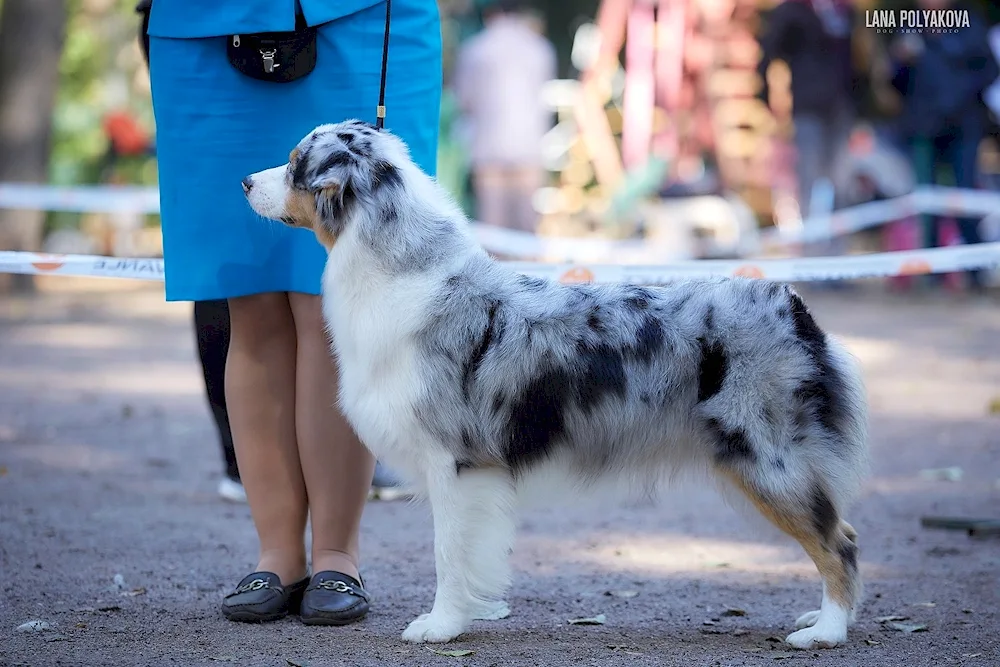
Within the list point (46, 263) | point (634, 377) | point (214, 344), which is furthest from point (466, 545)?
point (46, 263)

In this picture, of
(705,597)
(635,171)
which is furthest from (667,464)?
(635,171)

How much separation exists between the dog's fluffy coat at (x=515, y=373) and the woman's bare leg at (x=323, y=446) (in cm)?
34

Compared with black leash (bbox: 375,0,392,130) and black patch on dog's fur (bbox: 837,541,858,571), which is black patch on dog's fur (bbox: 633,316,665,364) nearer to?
black patch on dog's fur (bbox: 837,541,858,571)

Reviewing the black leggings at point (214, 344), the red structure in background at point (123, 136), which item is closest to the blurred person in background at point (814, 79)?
the red structure in background at point (123, 136)

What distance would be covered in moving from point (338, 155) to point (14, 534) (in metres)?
2.37

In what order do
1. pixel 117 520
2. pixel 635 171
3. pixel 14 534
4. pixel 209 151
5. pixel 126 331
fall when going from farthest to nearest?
pixel 635 171 → pixel 126 331 → pixel 117 520 → pixel 14 534 → pixel 209 151

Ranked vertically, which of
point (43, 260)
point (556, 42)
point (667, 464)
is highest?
point (556, 42)

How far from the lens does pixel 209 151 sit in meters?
3.80

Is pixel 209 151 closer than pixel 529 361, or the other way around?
pixel 529 361

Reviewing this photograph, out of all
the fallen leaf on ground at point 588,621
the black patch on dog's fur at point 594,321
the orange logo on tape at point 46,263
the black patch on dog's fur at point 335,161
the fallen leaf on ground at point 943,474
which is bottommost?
the fallen leaf on ground at point 588,621

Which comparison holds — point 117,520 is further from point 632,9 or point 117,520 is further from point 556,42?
point 556,42

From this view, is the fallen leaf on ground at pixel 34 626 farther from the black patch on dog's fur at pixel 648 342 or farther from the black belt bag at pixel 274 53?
the black patch on dog's fur at pixel 648 342

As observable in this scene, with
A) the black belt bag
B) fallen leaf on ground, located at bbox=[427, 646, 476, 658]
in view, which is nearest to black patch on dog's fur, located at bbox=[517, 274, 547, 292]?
the black belt bag

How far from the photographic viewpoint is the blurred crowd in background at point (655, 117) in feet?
42.9
